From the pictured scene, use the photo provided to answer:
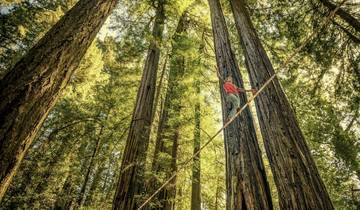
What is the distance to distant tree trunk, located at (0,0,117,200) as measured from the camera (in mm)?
1438

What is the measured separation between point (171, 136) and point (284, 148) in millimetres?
4234

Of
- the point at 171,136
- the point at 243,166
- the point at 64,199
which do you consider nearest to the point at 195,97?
the point at 171,136

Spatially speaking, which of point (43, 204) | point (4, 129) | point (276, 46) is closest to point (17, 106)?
point (4, 129)

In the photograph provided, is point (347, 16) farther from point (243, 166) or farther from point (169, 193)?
point (169, 193)

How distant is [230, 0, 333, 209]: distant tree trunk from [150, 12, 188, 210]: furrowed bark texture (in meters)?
2.75

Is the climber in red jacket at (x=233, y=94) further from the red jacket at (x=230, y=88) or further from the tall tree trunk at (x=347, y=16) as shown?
the tall tree trunk at (x=347, y=16)

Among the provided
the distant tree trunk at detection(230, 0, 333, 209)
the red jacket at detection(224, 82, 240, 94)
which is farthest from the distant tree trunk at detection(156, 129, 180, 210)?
the distant tree trunk at detection(230, 0, 333, 209)

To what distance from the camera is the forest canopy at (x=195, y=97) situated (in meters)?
2.01

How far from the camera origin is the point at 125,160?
4.32 m

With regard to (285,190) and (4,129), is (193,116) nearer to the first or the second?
(285,190)

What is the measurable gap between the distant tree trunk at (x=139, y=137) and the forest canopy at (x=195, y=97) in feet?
0.07

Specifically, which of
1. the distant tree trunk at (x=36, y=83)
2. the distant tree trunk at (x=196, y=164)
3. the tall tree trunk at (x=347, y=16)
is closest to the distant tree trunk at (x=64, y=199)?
the distant tree trunk at (x=196, y=164)

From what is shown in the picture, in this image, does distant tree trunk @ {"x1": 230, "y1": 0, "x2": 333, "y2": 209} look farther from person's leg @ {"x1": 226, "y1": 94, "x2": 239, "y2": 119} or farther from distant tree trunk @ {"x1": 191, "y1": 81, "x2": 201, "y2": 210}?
distant tree trunk @ {"x1": 191, "y1": 81, "x2": 201, "y2": 210}

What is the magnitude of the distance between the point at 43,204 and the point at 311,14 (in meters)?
10.3
